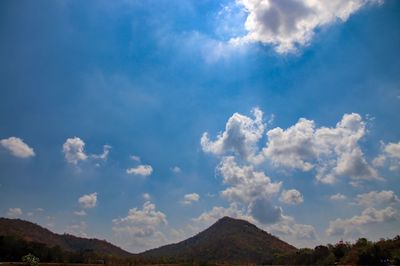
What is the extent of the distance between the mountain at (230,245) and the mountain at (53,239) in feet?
32.9

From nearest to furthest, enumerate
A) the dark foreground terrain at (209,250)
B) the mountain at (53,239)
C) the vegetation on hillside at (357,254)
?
the vegetation on hillside at (357,254) < the dark foreground terrain at (209,250) < the mountain at (53,239)

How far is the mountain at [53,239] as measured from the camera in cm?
7712

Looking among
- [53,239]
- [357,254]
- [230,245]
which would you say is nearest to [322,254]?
[357,254]

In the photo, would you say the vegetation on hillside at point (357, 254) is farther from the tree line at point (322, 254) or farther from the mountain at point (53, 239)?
the mountain at point (53, 239)

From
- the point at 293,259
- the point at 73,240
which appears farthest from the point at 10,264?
the point at 73,240

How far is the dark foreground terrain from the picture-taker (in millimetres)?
37000

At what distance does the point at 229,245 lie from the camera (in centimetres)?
8862

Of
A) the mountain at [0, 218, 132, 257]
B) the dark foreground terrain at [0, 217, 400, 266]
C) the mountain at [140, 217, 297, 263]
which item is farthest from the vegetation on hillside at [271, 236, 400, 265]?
the mountain at [0, 218, 132, 257]

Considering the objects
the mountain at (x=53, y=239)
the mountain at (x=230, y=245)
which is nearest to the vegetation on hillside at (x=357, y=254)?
the mountain at (x=230, y=245)

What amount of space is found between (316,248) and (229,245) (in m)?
40.8

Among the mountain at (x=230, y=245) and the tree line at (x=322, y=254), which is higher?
the mountain at (x=230, y=245)

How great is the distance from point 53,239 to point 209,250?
113 ft

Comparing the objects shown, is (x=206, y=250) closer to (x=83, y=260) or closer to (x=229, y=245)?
(x=229, y=245)

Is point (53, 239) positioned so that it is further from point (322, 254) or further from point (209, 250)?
point (322, 254)
